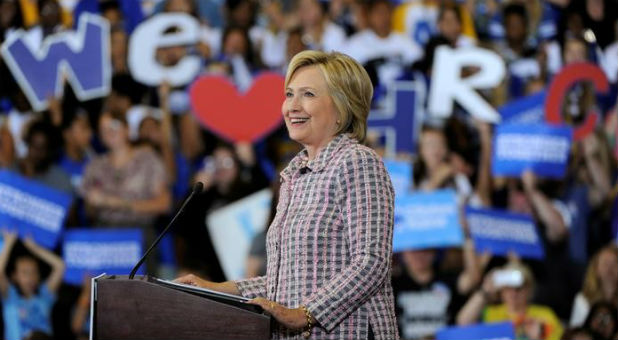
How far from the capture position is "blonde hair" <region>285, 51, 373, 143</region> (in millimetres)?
2539

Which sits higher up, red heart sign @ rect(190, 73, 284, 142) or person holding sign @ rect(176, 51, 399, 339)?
→ red heart sign @ rect(190, 73, 284, 142)

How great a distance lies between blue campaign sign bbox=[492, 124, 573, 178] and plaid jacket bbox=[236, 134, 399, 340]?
15.1 feet

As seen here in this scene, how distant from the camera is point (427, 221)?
6887 millimetres

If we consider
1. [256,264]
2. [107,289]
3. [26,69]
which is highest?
[26,69]

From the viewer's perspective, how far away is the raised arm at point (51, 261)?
6.90 metres

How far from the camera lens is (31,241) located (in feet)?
22.7

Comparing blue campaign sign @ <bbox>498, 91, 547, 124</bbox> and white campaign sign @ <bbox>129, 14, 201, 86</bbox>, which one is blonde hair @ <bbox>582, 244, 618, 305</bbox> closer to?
blue campaign sign @ <bbox>498, 91, 547, 124</bbox>

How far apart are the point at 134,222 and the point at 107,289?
463 cm

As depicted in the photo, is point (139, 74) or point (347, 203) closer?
point (347, 203)

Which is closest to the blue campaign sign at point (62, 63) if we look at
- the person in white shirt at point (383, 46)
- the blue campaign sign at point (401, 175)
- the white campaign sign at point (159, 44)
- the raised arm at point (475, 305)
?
the white campaign sign at point (159, 44)

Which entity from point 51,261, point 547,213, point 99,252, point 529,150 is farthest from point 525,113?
point 51,261

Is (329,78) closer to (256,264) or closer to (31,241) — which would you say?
(256,264)

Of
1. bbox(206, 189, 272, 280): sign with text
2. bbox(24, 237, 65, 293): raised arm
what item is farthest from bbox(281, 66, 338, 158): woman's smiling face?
bbox(24, 237, 65, 293): raised arm

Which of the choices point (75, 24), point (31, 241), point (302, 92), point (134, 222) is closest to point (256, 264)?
point (134, 222)
